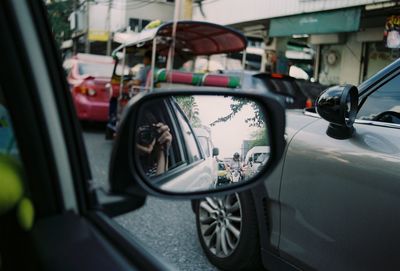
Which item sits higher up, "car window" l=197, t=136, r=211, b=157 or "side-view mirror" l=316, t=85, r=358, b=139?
"car window" l=197, t=136, r=211, b=157

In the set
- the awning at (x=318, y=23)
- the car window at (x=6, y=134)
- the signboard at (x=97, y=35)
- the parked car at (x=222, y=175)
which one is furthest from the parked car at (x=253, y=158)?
the signboard at (x=97, y=35)

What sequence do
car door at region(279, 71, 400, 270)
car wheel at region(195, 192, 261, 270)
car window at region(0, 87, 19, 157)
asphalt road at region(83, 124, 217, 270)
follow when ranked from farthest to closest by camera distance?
1. asphalt road at region(83, 124, 217, 270)
2. car wheel at region(195, 192, 261, 270)
3. car door at region(279, 71, 400, 270)
4. car window at region(0, 87, 19, 157)

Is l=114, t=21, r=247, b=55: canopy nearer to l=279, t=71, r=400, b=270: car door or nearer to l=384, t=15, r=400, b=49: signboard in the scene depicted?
l=384, t=15, r=400, b=49: signboard

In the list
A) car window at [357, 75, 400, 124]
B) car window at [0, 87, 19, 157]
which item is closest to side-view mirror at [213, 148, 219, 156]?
car window at [0, 87, 19, 157]

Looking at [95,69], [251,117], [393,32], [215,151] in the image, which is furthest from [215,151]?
[95,69]

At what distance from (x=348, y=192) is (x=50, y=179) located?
1.58 m

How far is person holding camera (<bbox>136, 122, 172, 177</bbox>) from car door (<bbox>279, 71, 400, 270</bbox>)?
131 cm

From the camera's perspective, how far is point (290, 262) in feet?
8.87

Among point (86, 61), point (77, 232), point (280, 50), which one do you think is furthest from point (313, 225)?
point (280, 50)

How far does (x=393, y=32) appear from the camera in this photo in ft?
33.9

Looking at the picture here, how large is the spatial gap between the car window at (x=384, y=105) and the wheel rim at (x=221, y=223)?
0.95 metres

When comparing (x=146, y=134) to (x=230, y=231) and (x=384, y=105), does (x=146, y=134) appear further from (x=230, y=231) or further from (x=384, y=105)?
(x=230, y=231)

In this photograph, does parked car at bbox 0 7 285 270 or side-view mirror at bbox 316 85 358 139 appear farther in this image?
side-view mirror at bbox 316 85 358 139

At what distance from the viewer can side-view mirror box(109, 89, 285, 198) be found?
109cm
